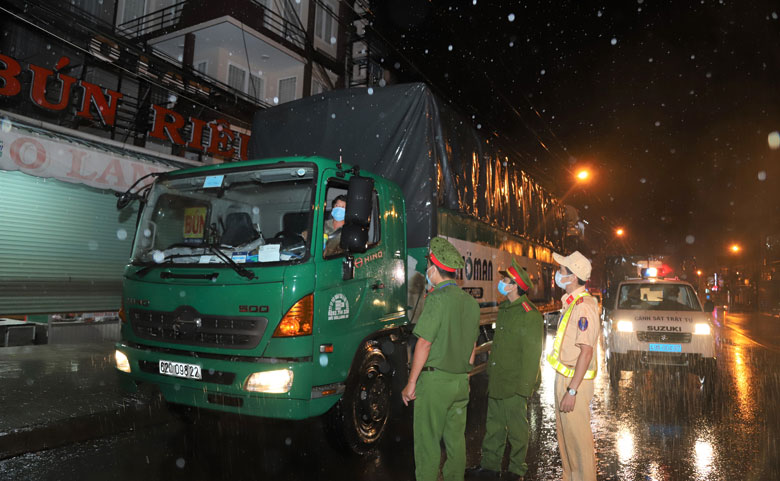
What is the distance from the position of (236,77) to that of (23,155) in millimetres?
10474

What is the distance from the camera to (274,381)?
13.4ft

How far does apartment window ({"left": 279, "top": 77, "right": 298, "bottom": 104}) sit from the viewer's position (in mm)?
19031

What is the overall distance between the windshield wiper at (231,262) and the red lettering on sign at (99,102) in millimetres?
8499

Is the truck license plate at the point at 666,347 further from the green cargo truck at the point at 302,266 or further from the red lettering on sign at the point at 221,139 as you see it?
the red lettering on sign at the point at 221,139

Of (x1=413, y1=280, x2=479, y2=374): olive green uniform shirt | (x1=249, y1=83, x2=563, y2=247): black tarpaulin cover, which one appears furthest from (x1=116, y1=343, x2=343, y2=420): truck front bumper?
(x1=249, y1=83, x2=563, y2=247): black tarpaulin cover

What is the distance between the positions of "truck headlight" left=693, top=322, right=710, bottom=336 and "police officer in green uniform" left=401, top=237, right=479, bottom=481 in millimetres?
6424

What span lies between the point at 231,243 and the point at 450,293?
212 centimetres

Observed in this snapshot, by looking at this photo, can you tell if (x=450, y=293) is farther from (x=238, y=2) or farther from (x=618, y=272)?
(x=618, y=272)

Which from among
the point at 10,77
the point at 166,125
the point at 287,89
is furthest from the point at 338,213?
the point at 287,89

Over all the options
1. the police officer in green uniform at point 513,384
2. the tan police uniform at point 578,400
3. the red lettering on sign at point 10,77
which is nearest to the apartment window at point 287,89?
the red lettering on sign at point 10,77

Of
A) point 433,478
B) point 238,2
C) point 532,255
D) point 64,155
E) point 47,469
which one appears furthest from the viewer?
point 238,2

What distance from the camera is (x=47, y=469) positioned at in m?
4.23

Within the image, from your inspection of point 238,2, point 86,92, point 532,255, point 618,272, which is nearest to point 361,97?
point 532,255

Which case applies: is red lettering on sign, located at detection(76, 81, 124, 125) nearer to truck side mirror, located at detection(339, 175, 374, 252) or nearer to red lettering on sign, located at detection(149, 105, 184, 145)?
red lettering on sign, located at detection(149, 105, 184, 145)
